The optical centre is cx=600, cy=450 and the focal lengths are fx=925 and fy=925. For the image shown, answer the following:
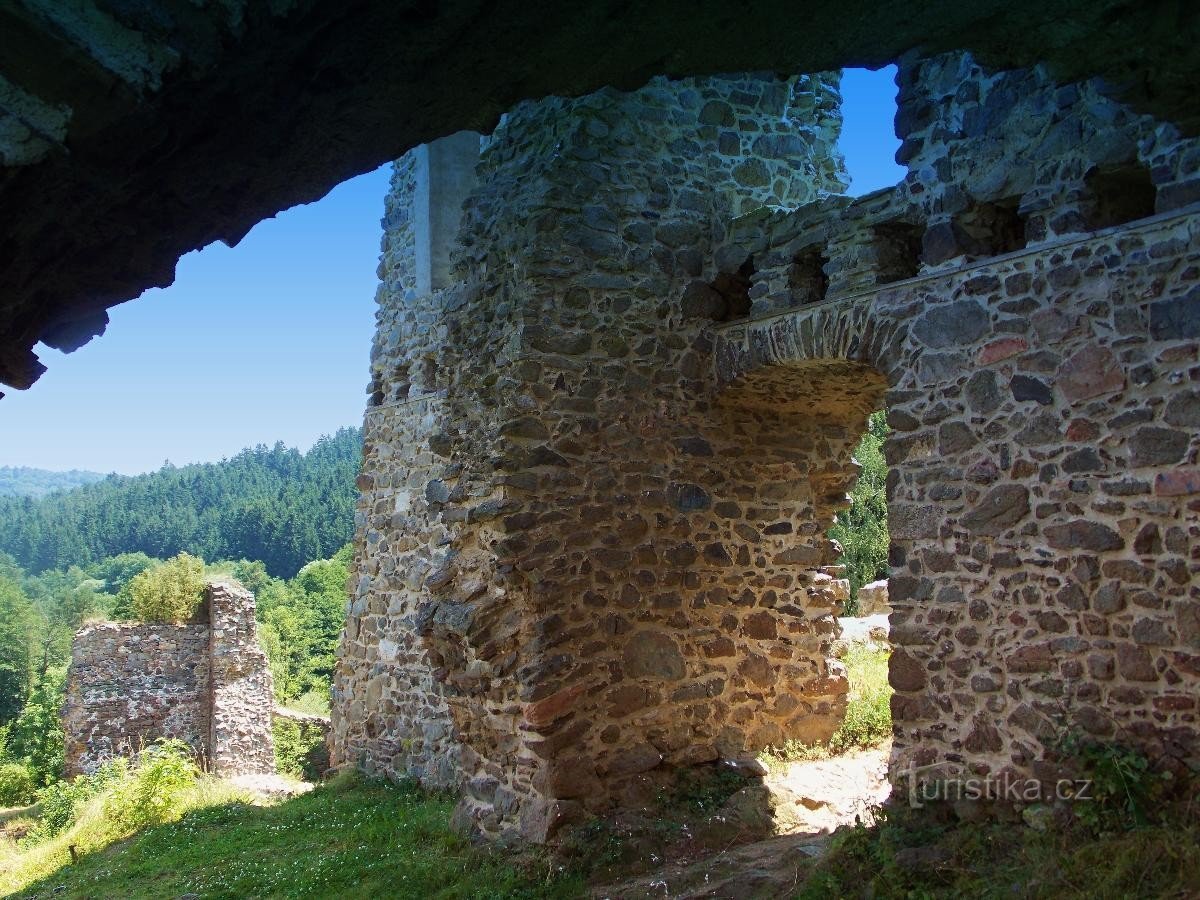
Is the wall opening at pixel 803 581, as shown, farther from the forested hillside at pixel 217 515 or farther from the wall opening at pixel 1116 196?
the forested hillside at pixel 217 515

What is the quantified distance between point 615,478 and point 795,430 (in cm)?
191

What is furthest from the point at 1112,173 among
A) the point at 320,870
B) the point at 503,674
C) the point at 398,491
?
the point at 398,491

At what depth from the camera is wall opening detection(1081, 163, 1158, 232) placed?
5027 millimetres

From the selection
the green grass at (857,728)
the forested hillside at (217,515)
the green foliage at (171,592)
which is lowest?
the green grass at (857,728)

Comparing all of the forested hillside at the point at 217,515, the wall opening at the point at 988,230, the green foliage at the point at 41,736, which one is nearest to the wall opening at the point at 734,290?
the wall opening at the point at 988,230

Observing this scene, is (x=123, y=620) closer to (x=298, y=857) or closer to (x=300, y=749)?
(x=300, y=749)

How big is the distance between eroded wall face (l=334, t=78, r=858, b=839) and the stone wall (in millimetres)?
10711

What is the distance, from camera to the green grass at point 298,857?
6230 millimetres

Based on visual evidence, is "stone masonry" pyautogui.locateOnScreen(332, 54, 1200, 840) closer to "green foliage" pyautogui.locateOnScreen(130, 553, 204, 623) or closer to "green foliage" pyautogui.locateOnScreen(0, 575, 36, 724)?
"green foliage" pyautogui.locateOnScreen(130, 553, 204, 623)

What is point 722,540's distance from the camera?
7.43m

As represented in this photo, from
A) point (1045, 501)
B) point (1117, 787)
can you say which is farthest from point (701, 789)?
point (1045, 501)

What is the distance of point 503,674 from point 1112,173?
192 inches

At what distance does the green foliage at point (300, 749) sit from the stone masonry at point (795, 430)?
7.30 m

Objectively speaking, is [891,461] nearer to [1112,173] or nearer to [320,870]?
[1112,173]
